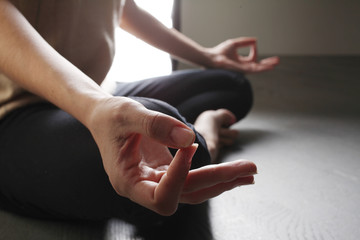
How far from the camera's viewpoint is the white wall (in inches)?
106

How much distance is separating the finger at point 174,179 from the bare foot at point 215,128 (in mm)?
455

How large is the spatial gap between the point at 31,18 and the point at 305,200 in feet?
1.76

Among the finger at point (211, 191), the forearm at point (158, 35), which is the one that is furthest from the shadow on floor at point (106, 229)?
the forearm at point (158, 35)

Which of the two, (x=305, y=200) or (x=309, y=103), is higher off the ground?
(x=305, y=200)

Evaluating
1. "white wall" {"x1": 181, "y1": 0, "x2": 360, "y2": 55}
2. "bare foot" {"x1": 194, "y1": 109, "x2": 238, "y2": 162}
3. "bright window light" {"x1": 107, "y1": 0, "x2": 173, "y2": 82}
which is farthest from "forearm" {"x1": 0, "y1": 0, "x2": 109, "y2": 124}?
"white wall" {"x1": 181, "y1": 0, "x2": 360, "y2": 55}

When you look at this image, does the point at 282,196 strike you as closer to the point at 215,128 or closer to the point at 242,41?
the point at 215,128

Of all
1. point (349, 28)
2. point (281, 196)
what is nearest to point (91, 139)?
point (281, 196)

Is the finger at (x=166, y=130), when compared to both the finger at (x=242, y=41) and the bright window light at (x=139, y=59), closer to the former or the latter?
the finger at (x=242, y=41)

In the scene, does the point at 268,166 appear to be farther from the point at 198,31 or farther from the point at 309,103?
the point at 198,31

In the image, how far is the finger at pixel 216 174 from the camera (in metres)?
0.40

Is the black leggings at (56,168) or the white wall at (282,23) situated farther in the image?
the white wall at (282,23)

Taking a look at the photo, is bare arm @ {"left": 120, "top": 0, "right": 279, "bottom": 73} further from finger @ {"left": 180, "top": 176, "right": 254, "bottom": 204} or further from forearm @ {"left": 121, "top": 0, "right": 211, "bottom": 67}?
finger @ {"left": 180, "top": 176, "right": 254, "bottom": 204}

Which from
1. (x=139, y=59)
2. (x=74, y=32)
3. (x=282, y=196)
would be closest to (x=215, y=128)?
(x=282, y=196)

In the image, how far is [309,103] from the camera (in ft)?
4.93
